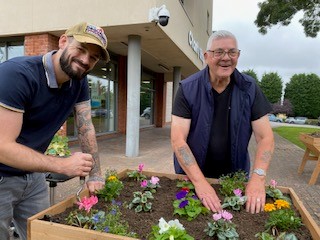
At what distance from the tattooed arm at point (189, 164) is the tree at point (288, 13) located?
32.2ft

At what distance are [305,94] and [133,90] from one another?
193 ft

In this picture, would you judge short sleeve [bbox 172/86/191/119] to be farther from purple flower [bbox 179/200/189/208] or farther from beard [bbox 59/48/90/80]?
beard [bbox 59/48/90/80]

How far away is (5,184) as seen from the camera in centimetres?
191

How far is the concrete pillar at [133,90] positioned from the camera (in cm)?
783

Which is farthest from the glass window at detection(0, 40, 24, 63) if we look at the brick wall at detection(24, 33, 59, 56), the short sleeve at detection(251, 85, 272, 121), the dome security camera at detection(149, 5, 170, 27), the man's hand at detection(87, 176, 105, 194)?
the short sleeve at detection(251, 85, 272, 121)

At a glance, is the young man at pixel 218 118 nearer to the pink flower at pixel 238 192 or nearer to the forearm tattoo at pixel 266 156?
the forearm tattoo at pixel 266 156

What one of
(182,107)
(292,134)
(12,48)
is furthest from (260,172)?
(292,134)

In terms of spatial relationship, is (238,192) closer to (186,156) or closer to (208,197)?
(208,197)

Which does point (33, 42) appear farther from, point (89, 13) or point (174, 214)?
point (174, 214)

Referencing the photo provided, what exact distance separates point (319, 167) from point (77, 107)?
5406mm

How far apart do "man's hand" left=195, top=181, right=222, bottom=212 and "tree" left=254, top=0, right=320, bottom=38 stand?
1009 cm

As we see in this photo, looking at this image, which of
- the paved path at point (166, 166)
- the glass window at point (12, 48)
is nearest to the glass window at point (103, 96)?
the paved path at point (166, 166)

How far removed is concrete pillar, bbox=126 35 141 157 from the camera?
25.7 feet

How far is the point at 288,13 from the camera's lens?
37.0ft
